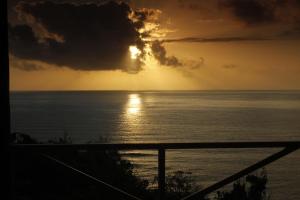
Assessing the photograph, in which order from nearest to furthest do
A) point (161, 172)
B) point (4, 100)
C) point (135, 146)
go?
point (4, 100) < point (135, 146) < point (161, 172)

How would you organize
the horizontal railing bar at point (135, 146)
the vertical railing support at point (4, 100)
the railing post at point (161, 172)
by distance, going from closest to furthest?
1. the vertical railing support at point (4, 100)
2. the horizontal railing bar at point (135, 146)
3. the railing post at point (161, 172)

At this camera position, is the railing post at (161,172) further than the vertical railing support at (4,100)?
Yes

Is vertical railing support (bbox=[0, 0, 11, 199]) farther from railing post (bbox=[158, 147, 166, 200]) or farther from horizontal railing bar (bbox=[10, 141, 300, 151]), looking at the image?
railing post (bbox=[158, 147, 166, 200])

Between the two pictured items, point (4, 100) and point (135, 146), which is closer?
point (4, 100)

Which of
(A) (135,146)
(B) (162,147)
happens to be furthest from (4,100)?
(B) (162,147)

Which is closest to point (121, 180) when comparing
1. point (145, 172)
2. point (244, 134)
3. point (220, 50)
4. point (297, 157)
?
point (145, 172)

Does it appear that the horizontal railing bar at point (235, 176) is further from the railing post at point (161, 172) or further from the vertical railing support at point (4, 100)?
the vertical railing support at point (4, 100)

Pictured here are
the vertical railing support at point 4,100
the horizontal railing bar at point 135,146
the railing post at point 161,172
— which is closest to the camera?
the vertical railing support at point 4,100

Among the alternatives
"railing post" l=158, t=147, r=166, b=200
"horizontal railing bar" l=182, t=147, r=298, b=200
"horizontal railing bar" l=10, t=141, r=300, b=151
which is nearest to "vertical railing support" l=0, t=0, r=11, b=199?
"horizontal railing bar" l=10, t=141, r=300, b=151

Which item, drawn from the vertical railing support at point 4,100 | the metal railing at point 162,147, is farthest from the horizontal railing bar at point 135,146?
the vertical railing support at point 4,100

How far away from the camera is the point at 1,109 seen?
2.57m

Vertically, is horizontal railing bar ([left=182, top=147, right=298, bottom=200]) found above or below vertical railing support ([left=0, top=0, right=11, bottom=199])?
below

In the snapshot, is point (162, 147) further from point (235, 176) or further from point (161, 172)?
point (235, 176)

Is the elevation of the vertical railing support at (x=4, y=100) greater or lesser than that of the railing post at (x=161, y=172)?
greater
